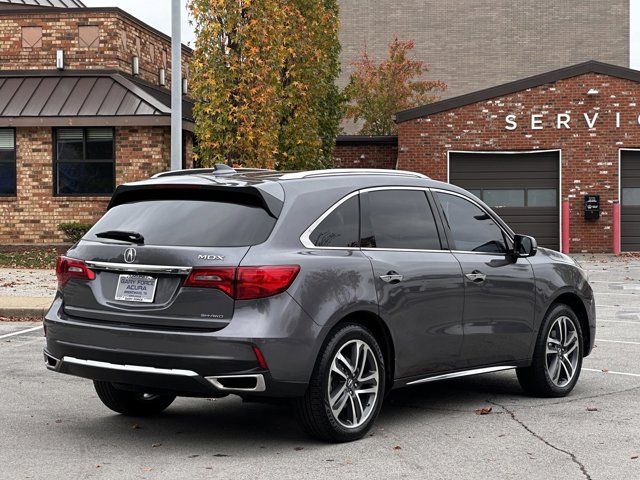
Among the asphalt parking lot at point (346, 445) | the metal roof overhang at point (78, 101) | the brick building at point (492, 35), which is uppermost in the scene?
the brick building at point (492, 35)

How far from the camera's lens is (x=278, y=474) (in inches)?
237

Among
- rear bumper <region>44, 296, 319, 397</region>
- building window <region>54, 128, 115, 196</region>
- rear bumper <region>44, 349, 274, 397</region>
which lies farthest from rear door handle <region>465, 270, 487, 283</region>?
building window <region>54, 128, 115, 196</region>

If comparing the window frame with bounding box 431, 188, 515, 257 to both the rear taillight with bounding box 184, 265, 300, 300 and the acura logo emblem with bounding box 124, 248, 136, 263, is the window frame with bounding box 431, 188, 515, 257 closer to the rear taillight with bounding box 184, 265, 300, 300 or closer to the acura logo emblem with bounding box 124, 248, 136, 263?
the rear taillight with bounding box 184, 265, 300, 300

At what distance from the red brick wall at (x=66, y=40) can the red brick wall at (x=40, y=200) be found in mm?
2581

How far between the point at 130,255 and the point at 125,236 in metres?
0.22

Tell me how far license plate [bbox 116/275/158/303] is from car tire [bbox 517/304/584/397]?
329cm

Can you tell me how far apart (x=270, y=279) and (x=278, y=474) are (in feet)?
3.63

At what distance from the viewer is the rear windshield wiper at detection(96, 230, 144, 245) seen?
671cm

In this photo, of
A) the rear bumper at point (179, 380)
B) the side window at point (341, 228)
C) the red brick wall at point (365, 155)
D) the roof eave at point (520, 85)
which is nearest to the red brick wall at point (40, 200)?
the roof eave at point (520, 85)

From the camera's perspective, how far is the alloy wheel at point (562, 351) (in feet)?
28.1

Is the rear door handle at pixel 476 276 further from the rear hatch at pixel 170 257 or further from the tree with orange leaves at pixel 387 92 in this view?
the tree with orange leaves at pixel 387 92

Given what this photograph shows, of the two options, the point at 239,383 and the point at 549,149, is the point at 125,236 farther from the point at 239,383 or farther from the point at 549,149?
the point at 549,149

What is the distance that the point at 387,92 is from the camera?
5056cm

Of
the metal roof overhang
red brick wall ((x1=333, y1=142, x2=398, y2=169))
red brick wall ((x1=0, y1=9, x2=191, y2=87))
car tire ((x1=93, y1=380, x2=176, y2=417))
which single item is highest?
red brick wall ((x1=0, y1=9, x2=191, y2=87))
